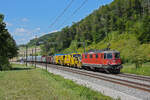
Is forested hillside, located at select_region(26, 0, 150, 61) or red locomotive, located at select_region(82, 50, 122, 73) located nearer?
red locomotive, located at select_region(82, 50, 122, 73)

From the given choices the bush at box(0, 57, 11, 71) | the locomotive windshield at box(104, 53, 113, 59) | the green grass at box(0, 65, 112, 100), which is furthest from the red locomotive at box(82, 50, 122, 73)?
the bush at box(0, 57, 11, 71)

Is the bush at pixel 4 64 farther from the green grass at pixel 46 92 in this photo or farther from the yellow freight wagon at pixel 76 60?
the green grass at pixel 46 92

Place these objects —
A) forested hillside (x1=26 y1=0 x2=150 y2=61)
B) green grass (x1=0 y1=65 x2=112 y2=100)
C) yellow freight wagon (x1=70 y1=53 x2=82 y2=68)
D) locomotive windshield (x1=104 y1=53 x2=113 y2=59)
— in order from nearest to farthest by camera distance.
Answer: green grass (x1=0 y1=65 x2=112 y2=100) → locomotive windshield (x1=104 y1=53 x2=113 y2=59) → yellow freight wagon (x1=70 y1=53 x2=82 y2=68) → forested hillside (x1=26 y1=0 x2=150 y2=61)

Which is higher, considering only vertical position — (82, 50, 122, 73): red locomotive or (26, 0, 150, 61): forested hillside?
(26, 0, 150, 61): forested hillside

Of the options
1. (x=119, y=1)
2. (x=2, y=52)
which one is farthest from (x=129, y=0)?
(x=2, y=52)

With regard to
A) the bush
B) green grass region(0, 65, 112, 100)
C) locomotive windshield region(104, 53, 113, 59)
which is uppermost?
locomotive windshield region(104, 53, 113, 59)

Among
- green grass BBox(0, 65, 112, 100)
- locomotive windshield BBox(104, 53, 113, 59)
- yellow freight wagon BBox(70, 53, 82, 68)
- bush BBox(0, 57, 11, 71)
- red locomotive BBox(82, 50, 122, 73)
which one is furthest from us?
yellow freight wagon BBox(70, 53, 82, 68)

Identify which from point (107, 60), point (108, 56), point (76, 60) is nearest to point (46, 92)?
point (107, 60)

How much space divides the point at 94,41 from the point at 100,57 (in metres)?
76.0

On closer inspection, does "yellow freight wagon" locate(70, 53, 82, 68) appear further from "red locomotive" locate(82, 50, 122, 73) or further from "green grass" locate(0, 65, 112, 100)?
"green grass" locate(0, 65, 112, 100)

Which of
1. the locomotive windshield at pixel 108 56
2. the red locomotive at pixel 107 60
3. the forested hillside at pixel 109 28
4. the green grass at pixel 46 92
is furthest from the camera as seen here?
the forested hillside at pixel 109 28

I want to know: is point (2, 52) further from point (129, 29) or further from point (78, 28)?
point (78, 28)

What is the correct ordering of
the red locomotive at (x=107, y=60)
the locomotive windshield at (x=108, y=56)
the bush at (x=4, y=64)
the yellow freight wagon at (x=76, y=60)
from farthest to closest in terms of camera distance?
the yellow freight wagon at (x=76, y=60), the bush at (x=4, y=64), the locomotive windshield at (x=108, y=56), the red locomotive at (x=107, y=60)

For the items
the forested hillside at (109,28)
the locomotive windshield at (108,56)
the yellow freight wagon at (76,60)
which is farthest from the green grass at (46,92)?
the forested hillside at (109,28)
